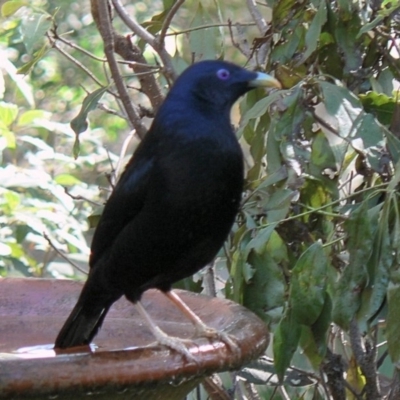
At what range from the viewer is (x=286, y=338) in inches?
101

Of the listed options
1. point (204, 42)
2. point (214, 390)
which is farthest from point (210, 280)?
point (204, 42)

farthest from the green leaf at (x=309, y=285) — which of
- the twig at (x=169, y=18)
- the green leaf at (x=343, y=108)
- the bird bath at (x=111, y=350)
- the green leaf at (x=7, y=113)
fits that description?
the green leaf at (x=7, y=113)

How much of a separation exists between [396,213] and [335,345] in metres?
1.31

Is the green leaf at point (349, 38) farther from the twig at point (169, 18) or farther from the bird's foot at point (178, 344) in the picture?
the bird's foot at point (178, 344)

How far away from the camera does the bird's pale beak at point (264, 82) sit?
9.59 ft

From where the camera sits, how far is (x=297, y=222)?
10.2ft

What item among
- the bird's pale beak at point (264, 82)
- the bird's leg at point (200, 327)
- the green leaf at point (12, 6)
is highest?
the green leaf at point (12, 6)

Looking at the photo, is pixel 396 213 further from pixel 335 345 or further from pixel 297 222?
pixel 335 345

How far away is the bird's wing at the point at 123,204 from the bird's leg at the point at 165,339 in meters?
0.23

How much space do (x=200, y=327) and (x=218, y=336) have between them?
1.05ft

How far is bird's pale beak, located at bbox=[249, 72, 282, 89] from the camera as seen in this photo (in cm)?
292

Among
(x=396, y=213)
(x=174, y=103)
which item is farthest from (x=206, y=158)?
(x=396, y=213)

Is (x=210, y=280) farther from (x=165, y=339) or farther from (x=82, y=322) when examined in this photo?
(x=165, y=339)

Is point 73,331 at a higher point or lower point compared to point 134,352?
lower
